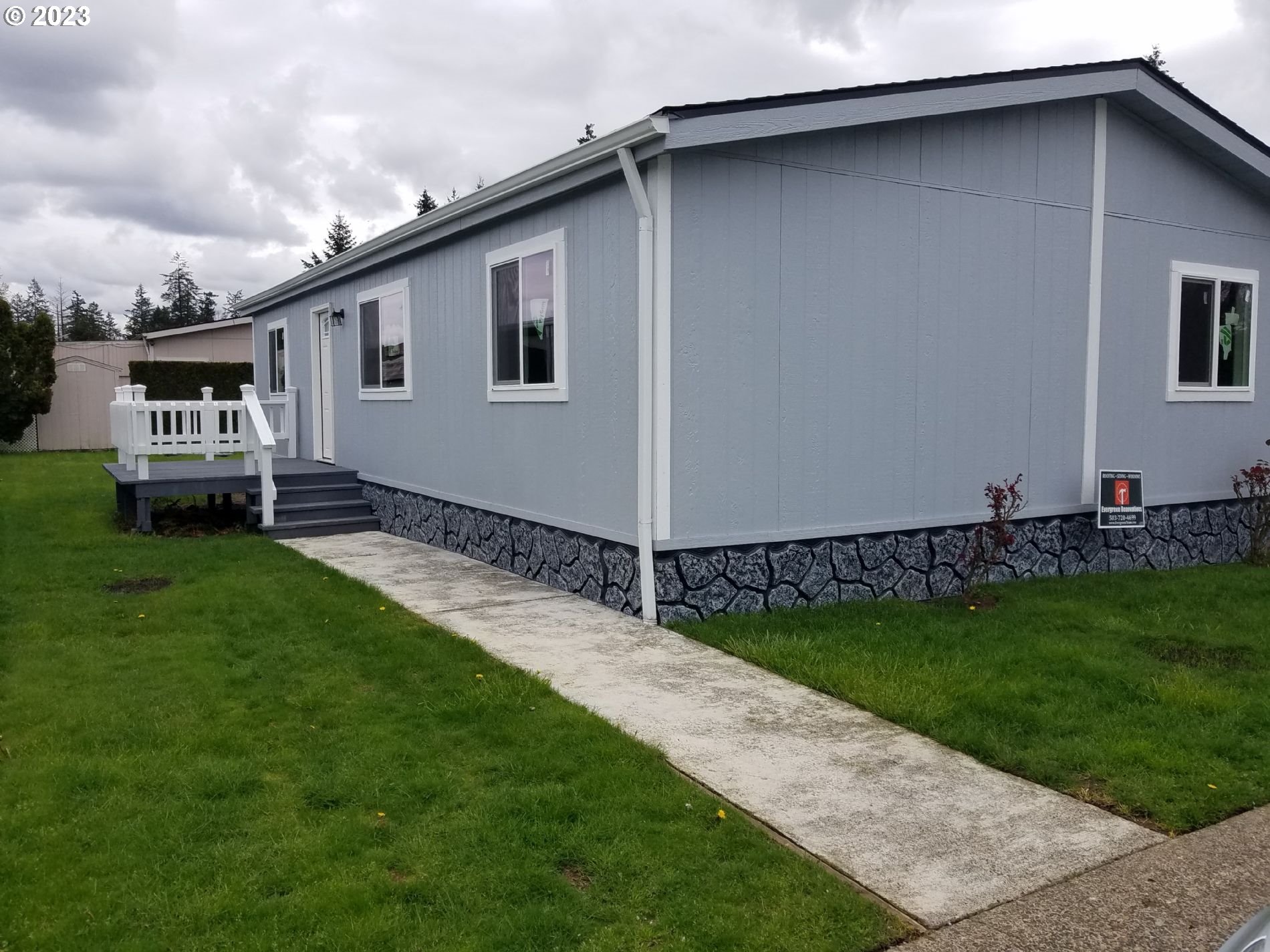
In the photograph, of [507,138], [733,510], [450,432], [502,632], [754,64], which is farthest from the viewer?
[507,138]

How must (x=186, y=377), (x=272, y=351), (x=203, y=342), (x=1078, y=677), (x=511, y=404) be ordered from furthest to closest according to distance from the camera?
1. (x=203, y=342)
2. (x=186, y=377)
3. (x=272, y=351)
4. (x=511, y=404)
5. (x=1078, y=677)

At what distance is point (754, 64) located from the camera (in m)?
28.2

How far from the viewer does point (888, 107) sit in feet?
21.8

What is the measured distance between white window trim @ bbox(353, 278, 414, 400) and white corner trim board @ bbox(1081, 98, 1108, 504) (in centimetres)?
641

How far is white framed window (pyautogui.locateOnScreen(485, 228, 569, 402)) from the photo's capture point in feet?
24.4

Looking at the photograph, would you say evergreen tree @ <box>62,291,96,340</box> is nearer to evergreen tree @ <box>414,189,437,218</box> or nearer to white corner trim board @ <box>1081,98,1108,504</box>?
evergreen tree @ <box>414,189,437,218</box>

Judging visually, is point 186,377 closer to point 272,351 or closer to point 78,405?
point 78,405

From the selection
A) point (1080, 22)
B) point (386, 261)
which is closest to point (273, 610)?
point (386, 261)

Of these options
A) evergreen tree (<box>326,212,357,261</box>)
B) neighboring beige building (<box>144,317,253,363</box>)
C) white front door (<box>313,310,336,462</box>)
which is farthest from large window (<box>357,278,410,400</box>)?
evergreen tree (<box>326,212,357,261</box>)

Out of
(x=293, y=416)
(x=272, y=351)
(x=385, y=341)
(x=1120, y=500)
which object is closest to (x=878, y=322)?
(x=1120, y=500)

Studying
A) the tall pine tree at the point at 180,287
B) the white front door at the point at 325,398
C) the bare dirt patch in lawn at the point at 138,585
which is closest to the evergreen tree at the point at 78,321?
the tall pine tree at the point at 180,287

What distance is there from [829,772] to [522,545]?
4566 millimetres

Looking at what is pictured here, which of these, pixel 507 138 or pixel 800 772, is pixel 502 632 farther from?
pixel 507 138

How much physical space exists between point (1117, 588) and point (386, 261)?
25.7 feet
